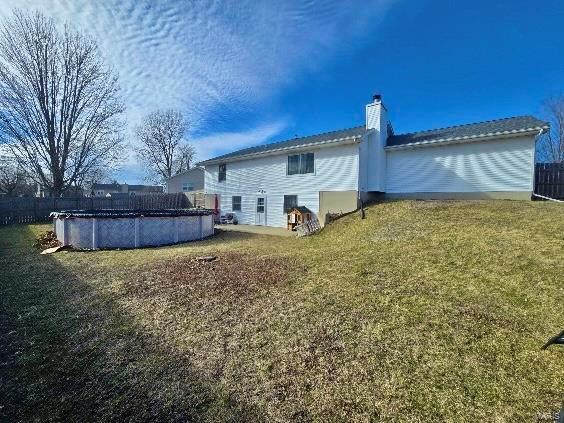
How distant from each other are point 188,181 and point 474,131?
29393mm

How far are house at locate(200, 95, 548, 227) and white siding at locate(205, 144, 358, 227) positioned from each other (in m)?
0.05

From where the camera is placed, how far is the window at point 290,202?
16125 millimetres

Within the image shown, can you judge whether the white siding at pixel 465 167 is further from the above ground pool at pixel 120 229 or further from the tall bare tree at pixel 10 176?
the tall bare tree at pixel 10 176

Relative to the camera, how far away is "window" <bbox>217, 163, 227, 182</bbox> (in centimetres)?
2048

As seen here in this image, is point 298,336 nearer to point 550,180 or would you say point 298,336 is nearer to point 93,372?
point 93,372

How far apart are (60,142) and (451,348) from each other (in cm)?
2847

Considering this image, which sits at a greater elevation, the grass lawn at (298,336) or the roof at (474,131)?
the roof at (474,131)

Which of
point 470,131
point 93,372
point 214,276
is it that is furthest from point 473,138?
point 93,372

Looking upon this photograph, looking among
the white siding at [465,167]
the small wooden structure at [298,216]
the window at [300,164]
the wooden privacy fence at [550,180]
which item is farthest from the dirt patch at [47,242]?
the wooden privacy fence at [550,180]

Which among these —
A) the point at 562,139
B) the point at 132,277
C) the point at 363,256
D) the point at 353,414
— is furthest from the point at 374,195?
the point at 562,139

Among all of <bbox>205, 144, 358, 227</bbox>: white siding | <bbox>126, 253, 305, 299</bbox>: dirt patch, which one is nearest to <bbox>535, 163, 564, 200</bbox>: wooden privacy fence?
<bbox>205, 144, 358, 227</bbox>: white siding

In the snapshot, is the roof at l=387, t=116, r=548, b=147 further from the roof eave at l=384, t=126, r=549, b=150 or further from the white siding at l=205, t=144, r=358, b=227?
the white siding at l=205, t=144, r=358, b=227

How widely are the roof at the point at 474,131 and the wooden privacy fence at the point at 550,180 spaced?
2165 millimetres

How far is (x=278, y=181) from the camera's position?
16969mm
